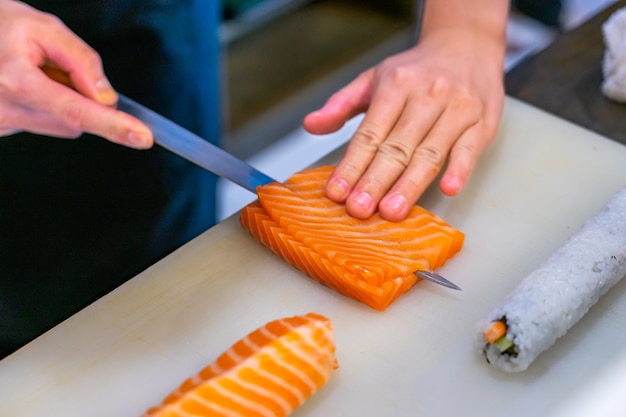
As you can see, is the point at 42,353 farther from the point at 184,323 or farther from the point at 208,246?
the point at 208,246

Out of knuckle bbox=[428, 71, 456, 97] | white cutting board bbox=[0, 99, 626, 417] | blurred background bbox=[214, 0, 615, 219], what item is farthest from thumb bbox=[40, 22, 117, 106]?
blurred background bbox=[214, 0, 615, 219]

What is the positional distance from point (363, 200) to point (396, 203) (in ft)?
0.20

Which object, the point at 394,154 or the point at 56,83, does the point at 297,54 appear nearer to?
the point at 394,154

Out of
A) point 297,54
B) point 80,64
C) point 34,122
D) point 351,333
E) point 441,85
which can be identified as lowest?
point 297,54

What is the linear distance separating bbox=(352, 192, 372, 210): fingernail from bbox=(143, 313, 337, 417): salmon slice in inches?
11.3

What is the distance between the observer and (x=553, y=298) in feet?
3.82

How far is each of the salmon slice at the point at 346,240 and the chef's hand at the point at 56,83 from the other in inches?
14.6

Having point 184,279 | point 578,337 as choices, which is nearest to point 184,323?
point 184,279

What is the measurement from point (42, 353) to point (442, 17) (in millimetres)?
1078

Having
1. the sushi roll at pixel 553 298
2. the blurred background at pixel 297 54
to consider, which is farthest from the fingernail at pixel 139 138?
the blurred background at pixel 297 54

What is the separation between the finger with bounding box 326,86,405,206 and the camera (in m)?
1.42

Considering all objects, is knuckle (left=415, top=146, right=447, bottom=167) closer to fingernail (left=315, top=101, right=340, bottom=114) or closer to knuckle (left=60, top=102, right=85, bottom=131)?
fingernail (left=315, top=101, right=340, bottom=114)

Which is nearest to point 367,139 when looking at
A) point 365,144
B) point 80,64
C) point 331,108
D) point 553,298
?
point 365,144

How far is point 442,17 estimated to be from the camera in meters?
1.69
